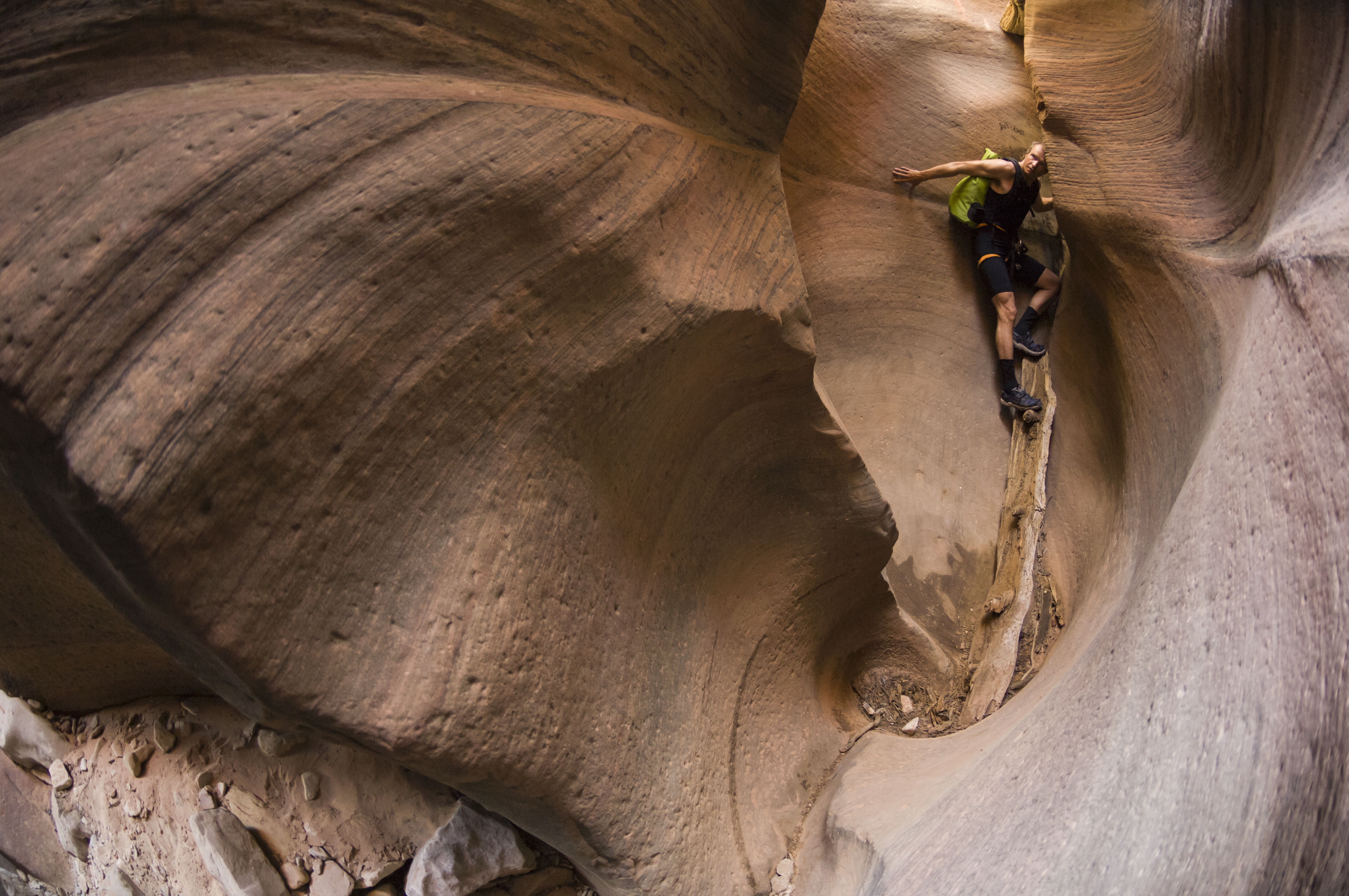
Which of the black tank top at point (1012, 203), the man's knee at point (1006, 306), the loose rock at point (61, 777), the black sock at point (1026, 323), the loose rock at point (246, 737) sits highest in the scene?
the black tank top at point (1012, 203)

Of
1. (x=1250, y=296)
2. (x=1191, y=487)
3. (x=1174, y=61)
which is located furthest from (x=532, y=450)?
(x=1174, y=61)

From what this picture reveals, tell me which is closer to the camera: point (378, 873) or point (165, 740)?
point (378, 873)

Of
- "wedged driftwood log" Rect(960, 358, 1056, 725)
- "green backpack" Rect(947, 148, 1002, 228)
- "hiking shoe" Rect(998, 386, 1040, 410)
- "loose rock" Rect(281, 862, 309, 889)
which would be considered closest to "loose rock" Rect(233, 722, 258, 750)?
"loose rock" Rect(281, 862, 309, 889)

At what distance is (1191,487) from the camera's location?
1.49m

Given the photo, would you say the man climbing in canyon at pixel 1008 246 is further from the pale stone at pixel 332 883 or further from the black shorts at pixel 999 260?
the pale stone at pixel 332 883

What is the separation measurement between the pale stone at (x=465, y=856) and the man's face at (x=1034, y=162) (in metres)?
3.01

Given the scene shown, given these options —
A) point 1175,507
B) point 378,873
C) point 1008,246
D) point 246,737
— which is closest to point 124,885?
point 246,737

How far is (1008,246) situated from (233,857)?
3.32m

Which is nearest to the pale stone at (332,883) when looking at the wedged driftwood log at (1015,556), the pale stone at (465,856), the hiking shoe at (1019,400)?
the pale stone at (465,856)

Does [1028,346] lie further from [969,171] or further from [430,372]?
[430,372]

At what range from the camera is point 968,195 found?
304 centimetres

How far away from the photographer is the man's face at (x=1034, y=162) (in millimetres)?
2912

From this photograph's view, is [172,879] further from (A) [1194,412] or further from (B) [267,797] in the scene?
(A) [1194,412]

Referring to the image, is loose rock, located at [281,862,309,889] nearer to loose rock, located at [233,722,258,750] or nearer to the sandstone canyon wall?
loose rock, located at [233,722,258,750]
